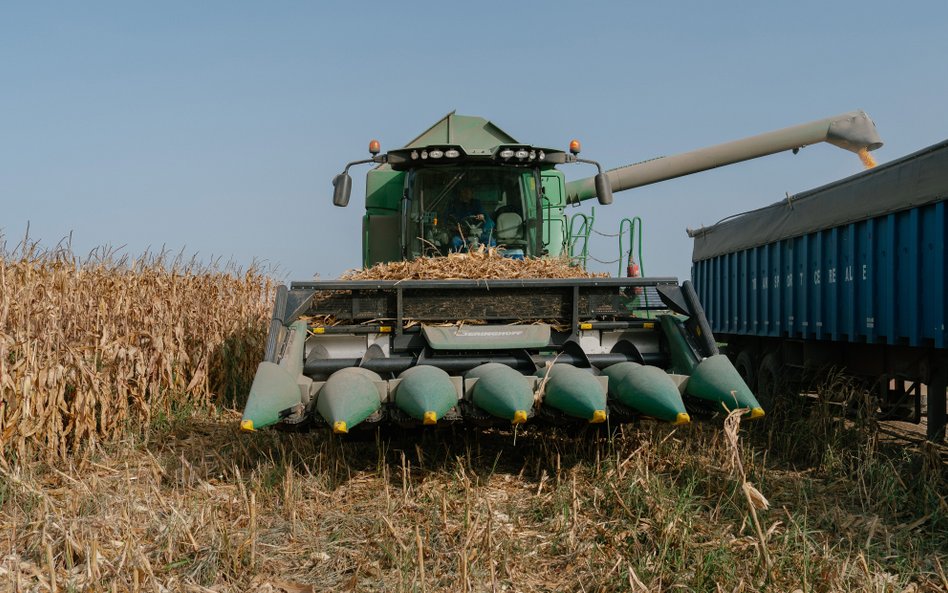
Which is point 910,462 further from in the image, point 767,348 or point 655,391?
point 767,348

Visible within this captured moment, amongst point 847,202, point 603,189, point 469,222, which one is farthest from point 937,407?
point 469,222

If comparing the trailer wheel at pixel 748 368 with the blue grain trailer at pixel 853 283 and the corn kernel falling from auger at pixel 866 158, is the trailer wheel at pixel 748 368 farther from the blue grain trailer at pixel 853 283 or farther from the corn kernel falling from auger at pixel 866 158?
the corn kernel falling from auger at pixel 866 158

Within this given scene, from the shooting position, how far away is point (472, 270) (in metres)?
6.62

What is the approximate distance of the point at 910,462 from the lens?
6531 mm

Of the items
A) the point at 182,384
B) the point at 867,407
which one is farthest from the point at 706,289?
the point at 182,384

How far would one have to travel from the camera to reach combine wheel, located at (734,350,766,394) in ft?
37.8

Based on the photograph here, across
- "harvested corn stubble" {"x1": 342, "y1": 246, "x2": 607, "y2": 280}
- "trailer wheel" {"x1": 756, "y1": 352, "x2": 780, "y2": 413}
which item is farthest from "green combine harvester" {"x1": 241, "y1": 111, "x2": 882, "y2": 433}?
"trailer wheel" {"x1": 756, "y1": 352, "x2": 780, "y2": 413}

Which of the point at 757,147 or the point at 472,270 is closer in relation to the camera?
the point at 472,270

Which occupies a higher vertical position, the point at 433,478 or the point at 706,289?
the point at 706,289

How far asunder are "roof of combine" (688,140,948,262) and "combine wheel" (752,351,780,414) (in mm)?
1552

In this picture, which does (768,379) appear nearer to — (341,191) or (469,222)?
(469,222)

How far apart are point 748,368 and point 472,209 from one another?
5693mm

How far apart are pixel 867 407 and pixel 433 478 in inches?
172

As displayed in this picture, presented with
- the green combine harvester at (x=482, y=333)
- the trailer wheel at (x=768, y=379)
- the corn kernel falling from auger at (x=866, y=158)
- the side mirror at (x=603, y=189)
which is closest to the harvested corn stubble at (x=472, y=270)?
the green combine harvester at (x=482, y=333)
